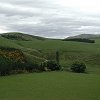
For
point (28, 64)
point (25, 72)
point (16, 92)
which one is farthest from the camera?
point (28, 64)

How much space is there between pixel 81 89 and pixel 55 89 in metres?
1.72

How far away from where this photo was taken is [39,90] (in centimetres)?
1948

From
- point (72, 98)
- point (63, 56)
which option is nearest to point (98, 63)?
point (63, 56)

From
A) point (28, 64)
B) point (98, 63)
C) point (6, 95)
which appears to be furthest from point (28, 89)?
point (98, 63)

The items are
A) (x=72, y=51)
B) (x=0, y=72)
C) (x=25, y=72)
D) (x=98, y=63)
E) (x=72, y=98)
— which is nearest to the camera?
(x=72, y=98)

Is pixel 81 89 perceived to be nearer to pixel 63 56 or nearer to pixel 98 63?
pixel 98 63

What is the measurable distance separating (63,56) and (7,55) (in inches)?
799

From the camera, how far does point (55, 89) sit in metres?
19.9

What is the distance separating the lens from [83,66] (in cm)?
3678

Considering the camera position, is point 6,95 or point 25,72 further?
point 25,72

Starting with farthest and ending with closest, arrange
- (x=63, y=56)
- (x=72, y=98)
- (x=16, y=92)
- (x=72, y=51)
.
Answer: (x=72, y=51) → (x=63, y=56) → (x=16, y=92) → (x=72, y=98)

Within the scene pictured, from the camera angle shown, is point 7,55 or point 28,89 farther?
point 7,55

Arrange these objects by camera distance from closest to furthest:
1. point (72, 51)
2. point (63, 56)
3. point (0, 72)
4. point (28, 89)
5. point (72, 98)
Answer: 1. point (72, 98)
2. point (28, 89)
3. point (0, 72)
4. point (63, 56)
5. point (72, 51)

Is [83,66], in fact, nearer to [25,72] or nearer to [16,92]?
[25,72]
